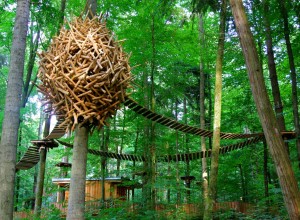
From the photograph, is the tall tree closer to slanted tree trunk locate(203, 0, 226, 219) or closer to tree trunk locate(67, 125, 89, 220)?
tree trunk locate(67, 125, 89, 220)

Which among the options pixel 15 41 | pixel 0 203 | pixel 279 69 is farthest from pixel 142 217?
pixel 279 69

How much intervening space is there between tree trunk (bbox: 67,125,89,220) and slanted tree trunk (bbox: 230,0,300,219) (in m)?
2.08

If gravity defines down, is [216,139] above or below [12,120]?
below

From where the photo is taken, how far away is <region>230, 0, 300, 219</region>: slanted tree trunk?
3173mm

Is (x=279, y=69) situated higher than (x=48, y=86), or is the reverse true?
(x=279, y=69)

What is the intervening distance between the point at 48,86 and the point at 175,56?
6116 mm

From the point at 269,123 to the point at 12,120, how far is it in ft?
10.3

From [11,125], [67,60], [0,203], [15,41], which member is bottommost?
[0,203]

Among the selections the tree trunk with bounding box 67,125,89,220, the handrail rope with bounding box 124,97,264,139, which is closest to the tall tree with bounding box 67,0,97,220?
the tree trunk with bounding box 67,125,89,220

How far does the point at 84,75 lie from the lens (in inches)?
97.6

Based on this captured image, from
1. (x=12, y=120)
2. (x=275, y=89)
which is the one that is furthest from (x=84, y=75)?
(x=275, y=89)

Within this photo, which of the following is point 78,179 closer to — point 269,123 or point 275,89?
point 269,123

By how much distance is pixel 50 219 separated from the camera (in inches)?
202

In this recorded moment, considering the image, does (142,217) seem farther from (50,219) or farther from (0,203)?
(0,203)
